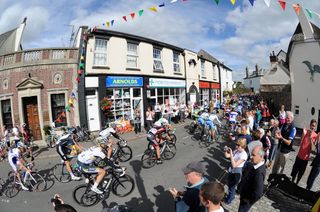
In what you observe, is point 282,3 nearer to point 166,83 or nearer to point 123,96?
point 123,96

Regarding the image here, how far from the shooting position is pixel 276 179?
4.69 meters

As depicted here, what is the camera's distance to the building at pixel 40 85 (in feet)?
42.1

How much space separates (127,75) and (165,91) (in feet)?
16.1

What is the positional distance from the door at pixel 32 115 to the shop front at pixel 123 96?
4.51 metres

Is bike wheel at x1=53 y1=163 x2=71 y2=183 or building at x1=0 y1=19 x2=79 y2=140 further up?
building at x1=0 y1=19 x2=79 y2=140

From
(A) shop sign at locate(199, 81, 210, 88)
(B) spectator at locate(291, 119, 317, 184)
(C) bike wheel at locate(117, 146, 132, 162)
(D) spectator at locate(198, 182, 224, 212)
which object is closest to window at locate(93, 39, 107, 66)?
(C) bike wheel at locate(117, 146, 132, 162)

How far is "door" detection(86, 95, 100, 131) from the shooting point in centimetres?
1364

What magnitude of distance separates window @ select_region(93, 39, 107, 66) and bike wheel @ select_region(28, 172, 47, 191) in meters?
8.87

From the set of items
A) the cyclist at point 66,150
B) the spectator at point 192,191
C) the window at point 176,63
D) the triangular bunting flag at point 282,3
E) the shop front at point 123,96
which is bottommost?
the cyclist at point 66,150

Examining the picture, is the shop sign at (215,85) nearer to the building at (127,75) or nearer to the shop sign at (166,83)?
the building at (127,75)

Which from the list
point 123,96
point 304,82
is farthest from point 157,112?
point 304,82

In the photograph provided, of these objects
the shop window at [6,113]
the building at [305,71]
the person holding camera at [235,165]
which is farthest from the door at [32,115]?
the building at [305,71]

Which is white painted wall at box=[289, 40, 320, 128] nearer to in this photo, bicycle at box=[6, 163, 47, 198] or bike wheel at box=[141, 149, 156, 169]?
bike wheel at box=[141, 149, 156, 169]

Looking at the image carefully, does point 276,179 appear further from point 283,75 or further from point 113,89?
point 283,75
